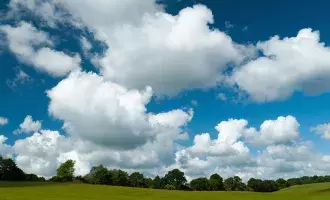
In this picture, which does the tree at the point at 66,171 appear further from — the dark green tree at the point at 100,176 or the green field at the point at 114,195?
the green field at the point at 114,195

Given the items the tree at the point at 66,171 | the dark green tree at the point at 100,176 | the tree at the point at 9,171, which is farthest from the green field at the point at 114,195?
the dark green tree at the point at 100,176

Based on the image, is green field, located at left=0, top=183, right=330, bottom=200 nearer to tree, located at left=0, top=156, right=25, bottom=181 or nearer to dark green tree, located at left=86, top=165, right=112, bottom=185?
tree, located at left=0, top=156, right=25, bottom=181

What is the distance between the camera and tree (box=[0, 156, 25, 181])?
172375 millimetres

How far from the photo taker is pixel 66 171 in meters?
187

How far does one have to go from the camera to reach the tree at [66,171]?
186250mm

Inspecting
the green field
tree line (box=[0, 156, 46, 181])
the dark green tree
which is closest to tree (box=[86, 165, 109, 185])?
the dark green tree

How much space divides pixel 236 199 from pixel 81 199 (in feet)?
147

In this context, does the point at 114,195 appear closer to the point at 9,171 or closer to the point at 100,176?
the point at 9,171

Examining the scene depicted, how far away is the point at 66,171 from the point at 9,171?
27.1 meters

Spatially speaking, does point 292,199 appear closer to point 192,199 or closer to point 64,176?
point 192,199

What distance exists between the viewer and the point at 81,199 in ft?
265

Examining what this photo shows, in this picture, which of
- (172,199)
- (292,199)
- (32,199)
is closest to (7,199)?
(32,199)

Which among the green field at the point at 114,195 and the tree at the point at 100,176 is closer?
the green field at the point at 114,195

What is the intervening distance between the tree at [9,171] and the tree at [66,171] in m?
18.0
